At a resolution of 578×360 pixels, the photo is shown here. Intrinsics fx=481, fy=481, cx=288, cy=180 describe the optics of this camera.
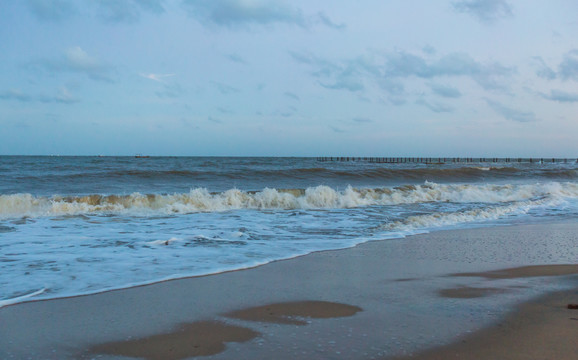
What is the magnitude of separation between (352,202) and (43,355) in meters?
13.4

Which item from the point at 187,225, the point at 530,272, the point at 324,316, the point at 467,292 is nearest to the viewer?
the point at 324,316

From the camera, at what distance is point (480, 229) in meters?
9.62

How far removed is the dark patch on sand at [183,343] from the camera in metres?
3.15

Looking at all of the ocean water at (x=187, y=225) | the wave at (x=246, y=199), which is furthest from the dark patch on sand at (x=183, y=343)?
the wave at (x=246, y=199)

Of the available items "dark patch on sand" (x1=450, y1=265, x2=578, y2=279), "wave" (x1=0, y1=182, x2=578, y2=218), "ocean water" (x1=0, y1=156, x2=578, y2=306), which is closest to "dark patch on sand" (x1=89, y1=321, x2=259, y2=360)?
"ocean water" (x1=0, y1=156, x2=578, y2=306)

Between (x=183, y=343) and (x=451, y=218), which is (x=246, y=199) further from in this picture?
(x=183, y=343)

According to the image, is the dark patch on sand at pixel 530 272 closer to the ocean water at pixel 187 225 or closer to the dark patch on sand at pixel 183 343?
the ocean water at pixel 187 225

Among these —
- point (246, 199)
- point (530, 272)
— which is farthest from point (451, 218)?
point (246, 199)

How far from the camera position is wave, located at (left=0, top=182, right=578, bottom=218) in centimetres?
1341

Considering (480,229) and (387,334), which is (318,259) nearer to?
(387,334)

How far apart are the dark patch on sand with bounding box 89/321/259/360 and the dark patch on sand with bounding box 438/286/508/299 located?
2081mm

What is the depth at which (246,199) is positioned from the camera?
15.4 metres

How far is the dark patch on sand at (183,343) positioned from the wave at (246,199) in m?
10.0

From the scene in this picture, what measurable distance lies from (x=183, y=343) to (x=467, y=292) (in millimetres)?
2827
